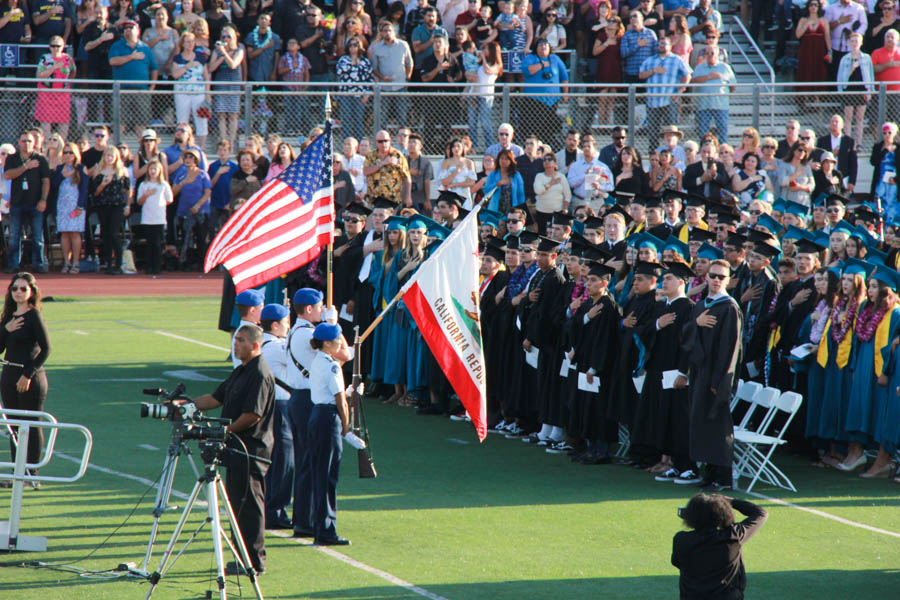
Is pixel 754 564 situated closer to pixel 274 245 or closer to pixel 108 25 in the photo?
pixel 274 245

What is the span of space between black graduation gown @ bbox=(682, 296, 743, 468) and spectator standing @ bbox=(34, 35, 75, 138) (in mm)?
14694

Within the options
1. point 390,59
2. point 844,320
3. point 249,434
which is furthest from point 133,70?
point 249,434

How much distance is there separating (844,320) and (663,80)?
12186mm

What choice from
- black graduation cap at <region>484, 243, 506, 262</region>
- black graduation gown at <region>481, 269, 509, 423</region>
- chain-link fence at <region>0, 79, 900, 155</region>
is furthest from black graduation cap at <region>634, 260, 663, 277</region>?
chain-link fence at <region>0, 79, 900, 155</region>

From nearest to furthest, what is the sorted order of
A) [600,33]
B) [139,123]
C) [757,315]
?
1. [757,315]
2. [139,123]
3. [600,33]

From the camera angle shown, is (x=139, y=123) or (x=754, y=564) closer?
(x=754, y=564)

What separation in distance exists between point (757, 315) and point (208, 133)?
43.7 feet

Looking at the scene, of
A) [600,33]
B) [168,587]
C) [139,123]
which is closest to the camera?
[168,587]

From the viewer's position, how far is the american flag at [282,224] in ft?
40.0

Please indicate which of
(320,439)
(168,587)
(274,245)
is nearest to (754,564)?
(320,439)

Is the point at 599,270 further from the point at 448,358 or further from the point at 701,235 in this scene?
the point at 448,358

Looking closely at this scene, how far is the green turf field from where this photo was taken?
9562mm

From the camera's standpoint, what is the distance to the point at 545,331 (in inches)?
585

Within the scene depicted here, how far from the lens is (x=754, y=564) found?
10.2 meters
